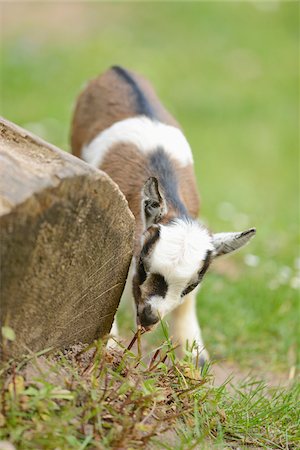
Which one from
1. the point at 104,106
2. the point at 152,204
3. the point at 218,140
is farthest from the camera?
the point at 218,140

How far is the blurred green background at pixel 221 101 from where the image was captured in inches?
292

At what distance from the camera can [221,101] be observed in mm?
14906

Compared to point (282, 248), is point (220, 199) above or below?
above

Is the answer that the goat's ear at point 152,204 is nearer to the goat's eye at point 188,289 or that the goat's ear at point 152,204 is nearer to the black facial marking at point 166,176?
Answer: the black facial marking at point 166,176

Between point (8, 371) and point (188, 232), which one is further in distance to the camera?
point (188, 232)

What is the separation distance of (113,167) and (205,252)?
5.02 feet

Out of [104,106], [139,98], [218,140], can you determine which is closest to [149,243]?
[139,98]

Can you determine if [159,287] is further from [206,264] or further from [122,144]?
[122,144]

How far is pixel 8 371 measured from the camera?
3.74 metres

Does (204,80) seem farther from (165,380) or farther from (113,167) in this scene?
(165,380)

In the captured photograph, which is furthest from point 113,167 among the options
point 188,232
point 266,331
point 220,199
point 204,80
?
point 204,80

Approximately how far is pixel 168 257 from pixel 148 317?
400 millimetres

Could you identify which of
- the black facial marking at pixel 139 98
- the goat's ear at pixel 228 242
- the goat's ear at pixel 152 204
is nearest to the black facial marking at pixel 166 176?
the goat's ear at pixel 152 204

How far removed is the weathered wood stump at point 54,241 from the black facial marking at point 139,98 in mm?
2672
